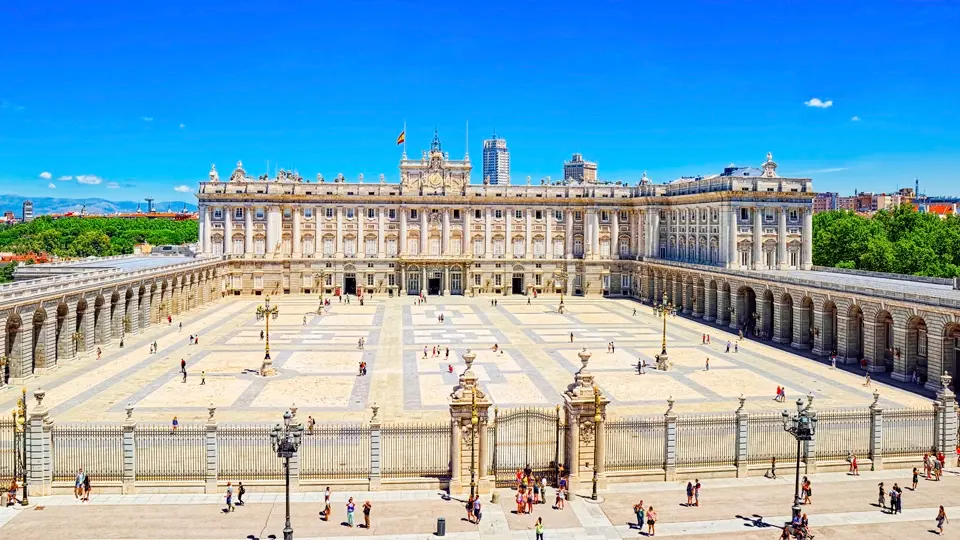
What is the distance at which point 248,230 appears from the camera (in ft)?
328

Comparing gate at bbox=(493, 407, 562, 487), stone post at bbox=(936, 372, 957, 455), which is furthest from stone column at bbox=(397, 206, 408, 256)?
stone post at bbox=(936, 372, 957, 455)

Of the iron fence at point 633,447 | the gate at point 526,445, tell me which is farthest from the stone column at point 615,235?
the iron fence at point 633,447

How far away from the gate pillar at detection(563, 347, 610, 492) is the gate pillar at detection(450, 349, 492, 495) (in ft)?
10.1

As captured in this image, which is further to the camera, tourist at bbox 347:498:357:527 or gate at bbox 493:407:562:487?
gate at bbox 493:407:562:487

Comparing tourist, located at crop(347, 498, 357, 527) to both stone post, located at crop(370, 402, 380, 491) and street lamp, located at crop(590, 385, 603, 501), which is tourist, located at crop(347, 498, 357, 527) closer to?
stone post, located at crop(370, 402, 380, 491)

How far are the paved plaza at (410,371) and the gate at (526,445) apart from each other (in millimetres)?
7463

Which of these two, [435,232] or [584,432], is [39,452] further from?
[435,232]

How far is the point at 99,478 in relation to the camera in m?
27.0

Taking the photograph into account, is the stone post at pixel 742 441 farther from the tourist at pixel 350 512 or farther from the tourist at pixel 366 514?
the tourist at pixel 350 512

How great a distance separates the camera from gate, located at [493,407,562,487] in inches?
1101

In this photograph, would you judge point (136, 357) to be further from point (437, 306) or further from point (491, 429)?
point (437, 306)

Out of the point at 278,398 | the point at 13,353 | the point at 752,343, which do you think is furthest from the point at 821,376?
the point at 13,353

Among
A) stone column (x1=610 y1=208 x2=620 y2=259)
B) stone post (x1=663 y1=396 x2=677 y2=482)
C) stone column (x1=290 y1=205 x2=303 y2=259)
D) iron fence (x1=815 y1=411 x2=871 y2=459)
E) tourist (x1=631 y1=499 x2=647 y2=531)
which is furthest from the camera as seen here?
stone column (x1=610 y1=208 x2=620 y2=259)

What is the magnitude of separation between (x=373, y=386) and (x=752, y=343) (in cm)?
3391
